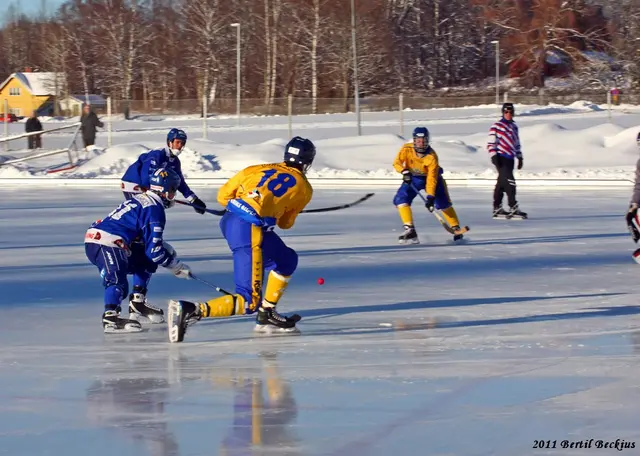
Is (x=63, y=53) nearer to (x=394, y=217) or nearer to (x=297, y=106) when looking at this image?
(x=297, y=106)

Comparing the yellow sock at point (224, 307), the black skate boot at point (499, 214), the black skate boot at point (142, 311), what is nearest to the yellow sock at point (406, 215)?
the black skate boot at point (499, 214)

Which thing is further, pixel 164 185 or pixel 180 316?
pixel 164 185

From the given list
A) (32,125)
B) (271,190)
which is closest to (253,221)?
(271,190)

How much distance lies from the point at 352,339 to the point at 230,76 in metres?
50.0

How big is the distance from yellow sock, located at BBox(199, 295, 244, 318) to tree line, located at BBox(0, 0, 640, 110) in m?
42.4

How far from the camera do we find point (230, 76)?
5491 cm

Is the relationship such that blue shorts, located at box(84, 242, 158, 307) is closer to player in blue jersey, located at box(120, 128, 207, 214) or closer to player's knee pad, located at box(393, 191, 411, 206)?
player in blue jersey, located at box(120, 128, 207, 214)

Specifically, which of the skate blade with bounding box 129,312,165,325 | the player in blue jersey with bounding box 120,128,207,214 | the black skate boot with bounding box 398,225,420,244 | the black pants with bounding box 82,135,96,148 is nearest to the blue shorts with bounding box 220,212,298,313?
the skate blade with bounding box 129,312,165,325

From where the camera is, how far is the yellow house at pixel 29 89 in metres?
61.3

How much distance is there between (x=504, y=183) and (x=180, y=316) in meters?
7.99

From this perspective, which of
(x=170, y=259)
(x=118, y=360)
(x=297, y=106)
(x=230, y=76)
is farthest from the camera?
(x=230, y=76)

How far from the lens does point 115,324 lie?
600 centimetres

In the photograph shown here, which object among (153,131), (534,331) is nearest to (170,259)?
(534,331)

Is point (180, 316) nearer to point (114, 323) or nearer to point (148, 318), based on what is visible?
point (114, 323)
